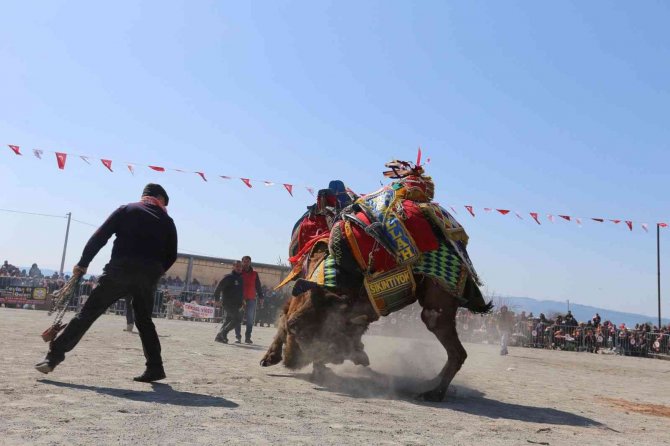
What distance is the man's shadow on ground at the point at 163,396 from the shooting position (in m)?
4.79

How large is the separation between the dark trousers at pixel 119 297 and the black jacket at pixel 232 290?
774 cm

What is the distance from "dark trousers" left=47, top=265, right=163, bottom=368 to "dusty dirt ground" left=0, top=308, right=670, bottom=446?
32 centimetres

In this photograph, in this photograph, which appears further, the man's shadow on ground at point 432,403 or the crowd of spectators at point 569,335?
the crowd of spectators at point 569,335

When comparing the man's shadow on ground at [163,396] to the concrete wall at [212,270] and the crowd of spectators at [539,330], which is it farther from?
the concrete wall at [212,270]

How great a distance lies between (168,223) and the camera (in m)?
6.10

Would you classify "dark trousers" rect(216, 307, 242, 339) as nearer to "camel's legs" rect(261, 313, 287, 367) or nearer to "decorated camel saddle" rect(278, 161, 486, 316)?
"camel's legs" rect(261, 313, 287, 367)

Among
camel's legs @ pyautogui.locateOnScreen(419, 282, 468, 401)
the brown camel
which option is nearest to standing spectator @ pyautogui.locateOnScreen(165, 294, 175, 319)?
the brown camel

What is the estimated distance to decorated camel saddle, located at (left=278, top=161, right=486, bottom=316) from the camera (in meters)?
6.43

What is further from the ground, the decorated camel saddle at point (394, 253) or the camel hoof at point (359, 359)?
the decorated camel saddle at point (394, 253)

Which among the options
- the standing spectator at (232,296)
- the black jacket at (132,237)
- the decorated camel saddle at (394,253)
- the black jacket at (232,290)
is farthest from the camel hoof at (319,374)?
the black jacket at (232,290)

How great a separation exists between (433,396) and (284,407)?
1845 millimetres

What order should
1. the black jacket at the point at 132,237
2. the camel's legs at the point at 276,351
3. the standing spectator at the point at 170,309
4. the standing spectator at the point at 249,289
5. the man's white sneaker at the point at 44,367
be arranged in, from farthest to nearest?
the standing spectator at the point at 170,309 → the standing spectator at the point at 249,289 → the camel's legs at the point at 276,351 → the black jacket at the point at 132,237 → the man's white sneaker at the point at 44,367

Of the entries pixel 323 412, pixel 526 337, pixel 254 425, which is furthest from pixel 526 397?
pixel 526 337

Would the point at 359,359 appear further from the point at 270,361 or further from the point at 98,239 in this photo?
the point at 98,239
